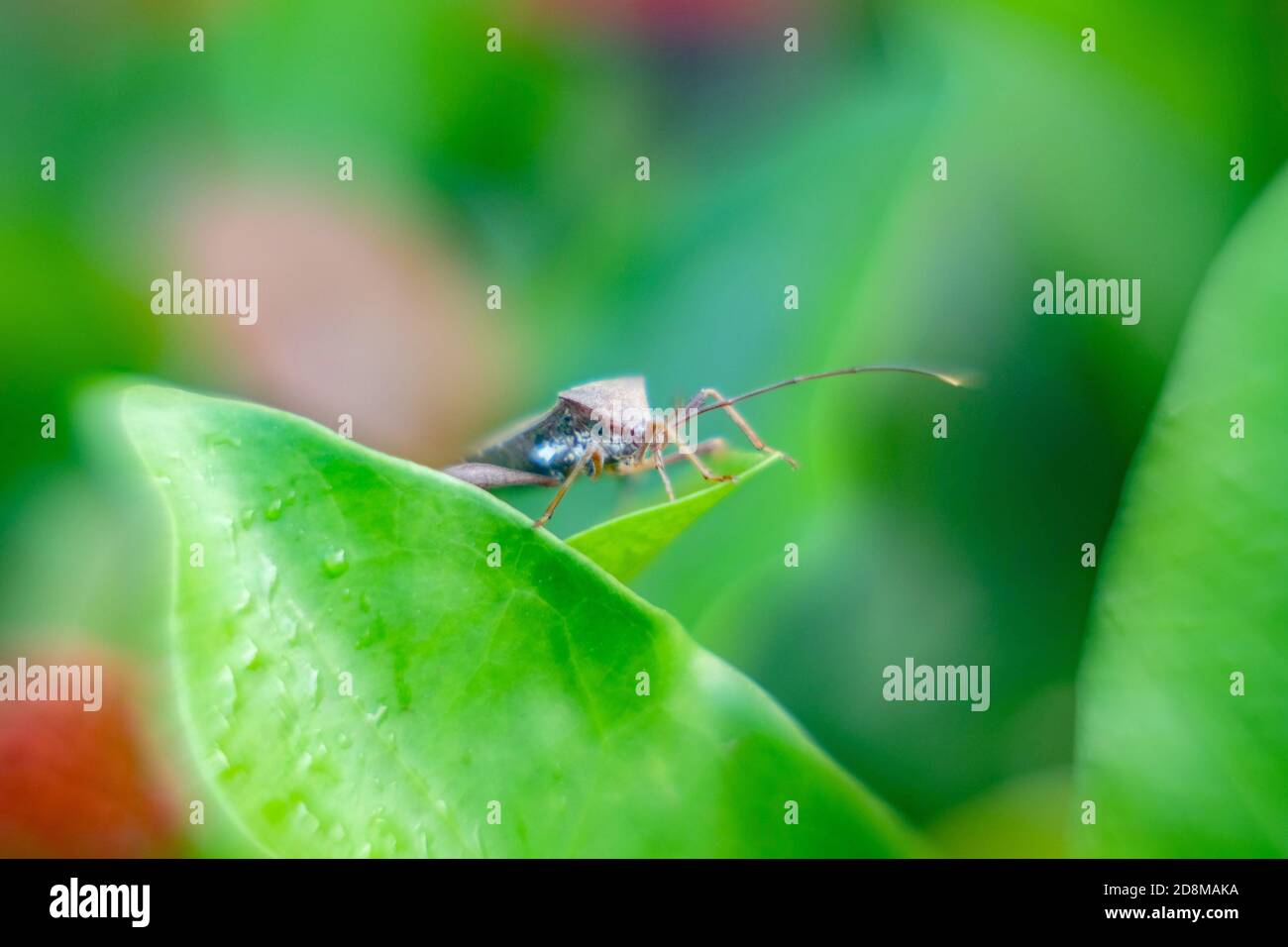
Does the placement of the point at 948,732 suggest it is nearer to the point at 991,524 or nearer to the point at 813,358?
the point at 991,524

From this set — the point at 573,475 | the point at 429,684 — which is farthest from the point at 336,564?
the point at 573,475

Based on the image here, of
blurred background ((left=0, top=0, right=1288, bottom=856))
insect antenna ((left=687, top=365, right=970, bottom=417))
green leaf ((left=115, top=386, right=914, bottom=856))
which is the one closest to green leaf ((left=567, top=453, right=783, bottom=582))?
green leaf ((left=115, top=386, right=914, bottom=856))

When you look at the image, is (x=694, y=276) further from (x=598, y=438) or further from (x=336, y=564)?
(x=336, y=564)

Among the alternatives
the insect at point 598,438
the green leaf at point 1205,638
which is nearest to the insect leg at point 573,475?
the insect at point 598,438

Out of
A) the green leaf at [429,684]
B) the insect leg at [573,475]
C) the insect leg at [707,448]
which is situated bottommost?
the green leaf at [429,684]

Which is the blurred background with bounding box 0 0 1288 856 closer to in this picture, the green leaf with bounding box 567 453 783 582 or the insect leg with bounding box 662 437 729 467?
the insect leg with bounding box 662 437 729 467

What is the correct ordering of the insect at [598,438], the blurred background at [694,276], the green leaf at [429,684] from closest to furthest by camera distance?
the green leaf at [429,684]
the blurred background at [694,276]
the insect at [598,438]

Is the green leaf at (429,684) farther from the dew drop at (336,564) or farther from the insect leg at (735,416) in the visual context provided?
the insect leg at (735,416)
